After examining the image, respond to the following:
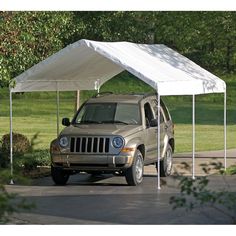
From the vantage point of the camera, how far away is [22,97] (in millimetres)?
55812

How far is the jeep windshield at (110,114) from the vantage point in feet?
59.3

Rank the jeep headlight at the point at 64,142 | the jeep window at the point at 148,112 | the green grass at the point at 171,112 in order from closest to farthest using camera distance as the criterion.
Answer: the jeep headlight at the point at 64,142
the jeep window at the point at 148,112
the green grass at the point at 171,112

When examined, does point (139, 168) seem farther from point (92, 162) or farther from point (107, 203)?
point (107, 203)

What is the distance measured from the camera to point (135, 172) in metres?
17.2

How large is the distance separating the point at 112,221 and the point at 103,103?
6033 mm

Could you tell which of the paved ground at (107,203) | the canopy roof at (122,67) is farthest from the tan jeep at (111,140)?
the canopy roof at (122,67)

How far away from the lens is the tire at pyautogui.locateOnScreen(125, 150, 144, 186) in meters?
17.1

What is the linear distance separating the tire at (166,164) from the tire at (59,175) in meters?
2.24

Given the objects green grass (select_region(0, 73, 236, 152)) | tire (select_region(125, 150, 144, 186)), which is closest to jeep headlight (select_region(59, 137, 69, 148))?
tire (select_region(125, 150, 144, 186))

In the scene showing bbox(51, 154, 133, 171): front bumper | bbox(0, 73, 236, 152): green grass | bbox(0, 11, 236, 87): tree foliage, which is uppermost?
bbox(0, 11, 236, 87): tree foliage

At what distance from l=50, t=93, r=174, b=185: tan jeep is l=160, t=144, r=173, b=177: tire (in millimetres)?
22

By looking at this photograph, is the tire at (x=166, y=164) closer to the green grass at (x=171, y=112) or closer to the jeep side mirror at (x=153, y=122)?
the jeep side mirror at (x=153, y=122)

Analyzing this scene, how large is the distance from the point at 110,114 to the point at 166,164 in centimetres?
192

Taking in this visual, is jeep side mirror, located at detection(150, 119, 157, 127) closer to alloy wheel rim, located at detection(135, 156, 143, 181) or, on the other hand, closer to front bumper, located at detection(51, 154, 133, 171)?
alloy wheel rim, located at detection(135, 156, 143, 181)
